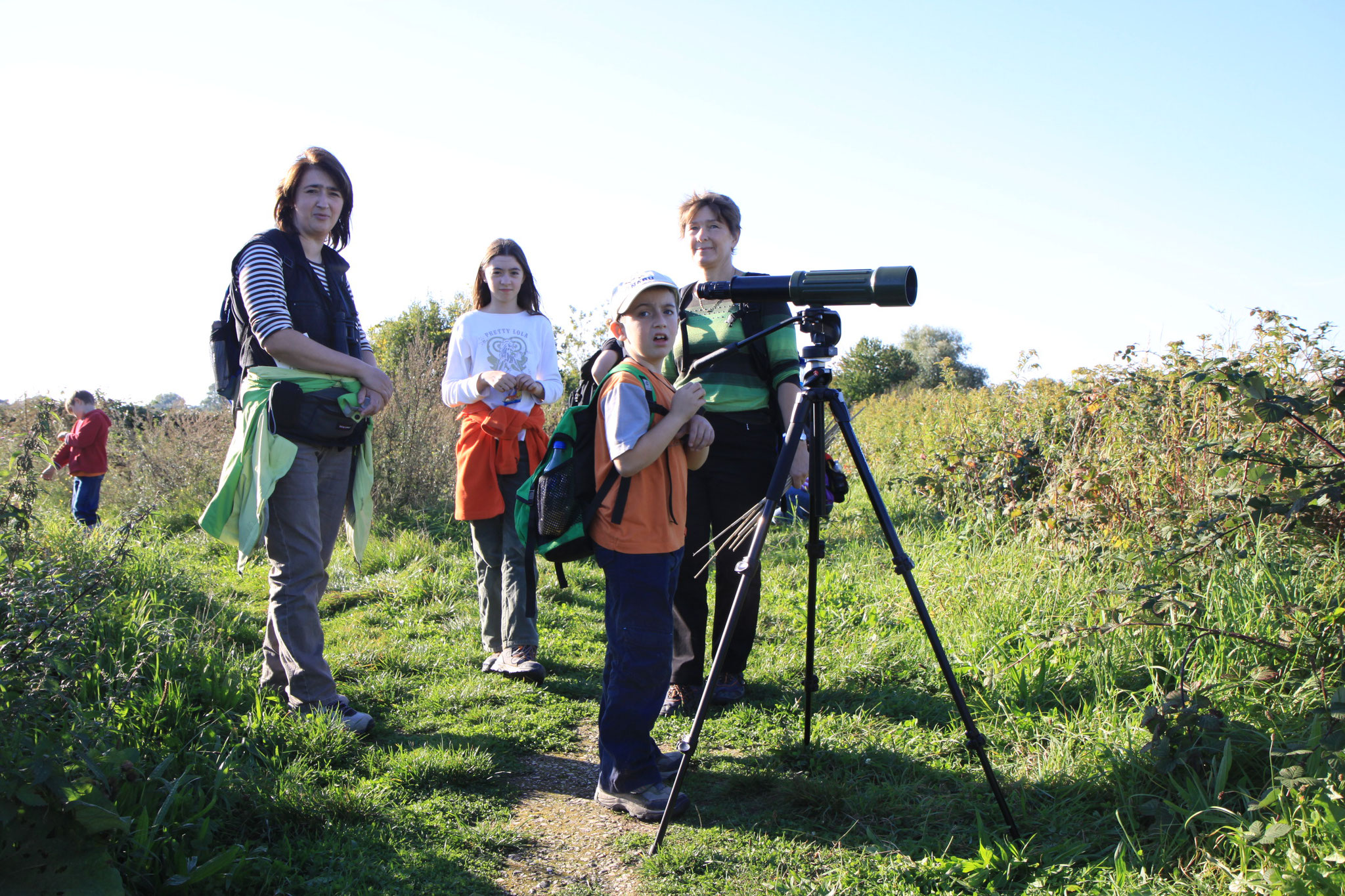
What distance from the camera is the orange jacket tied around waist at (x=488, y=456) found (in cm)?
402

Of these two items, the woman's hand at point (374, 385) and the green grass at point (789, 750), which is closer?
the green grass at point (789, 750)

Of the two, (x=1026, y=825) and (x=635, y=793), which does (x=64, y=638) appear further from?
(x=1026, y=825)

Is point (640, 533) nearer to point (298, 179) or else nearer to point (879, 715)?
point (879, 715)

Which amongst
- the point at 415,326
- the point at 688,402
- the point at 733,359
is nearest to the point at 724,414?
the point at 733,359

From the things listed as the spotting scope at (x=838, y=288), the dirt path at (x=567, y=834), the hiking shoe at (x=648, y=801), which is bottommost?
the dirt path at (x=567, y=834)

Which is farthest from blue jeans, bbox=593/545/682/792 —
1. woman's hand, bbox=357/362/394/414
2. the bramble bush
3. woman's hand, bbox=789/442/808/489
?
the bramble bush

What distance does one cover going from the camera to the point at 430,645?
447cm

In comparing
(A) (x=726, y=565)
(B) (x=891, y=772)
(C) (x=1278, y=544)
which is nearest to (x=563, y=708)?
(A) (x=726, y=565)

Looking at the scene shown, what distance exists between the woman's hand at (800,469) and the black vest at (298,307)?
1.89m

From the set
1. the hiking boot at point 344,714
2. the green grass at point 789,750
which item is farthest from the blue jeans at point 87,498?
the hiking boot at point 344,714

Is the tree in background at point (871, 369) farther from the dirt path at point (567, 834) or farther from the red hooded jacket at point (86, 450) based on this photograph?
the dirt path at point (567, 834)

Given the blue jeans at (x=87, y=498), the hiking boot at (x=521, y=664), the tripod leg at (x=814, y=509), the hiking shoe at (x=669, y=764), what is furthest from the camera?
the blue jeans at (x=87, y=498)

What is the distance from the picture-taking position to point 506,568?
13.6 feet

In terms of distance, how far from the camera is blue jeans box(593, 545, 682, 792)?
2.79m
